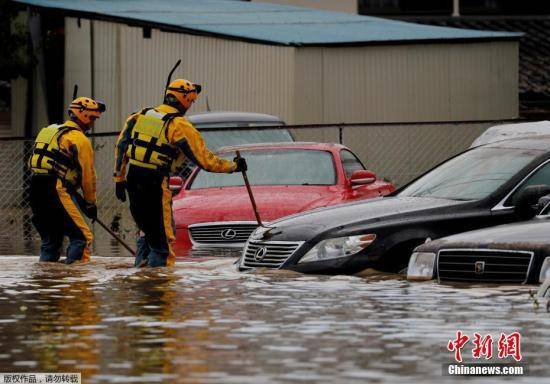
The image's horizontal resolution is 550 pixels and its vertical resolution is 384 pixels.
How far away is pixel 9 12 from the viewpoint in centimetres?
3388

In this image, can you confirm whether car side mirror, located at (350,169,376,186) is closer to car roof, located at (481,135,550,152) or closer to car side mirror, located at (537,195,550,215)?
car roof, located at (481,135,550,152)

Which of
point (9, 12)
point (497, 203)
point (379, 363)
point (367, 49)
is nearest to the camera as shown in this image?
point (379, 363)

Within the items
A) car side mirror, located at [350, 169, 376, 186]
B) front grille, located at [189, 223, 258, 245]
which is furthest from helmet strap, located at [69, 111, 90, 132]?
car side mirror, located at [350, 169, 376, 186]

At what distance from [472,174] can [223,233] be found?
3.98m

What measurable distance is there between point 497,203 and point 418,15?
29905 mm

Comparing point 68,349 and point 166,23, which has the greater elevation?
point 166,23

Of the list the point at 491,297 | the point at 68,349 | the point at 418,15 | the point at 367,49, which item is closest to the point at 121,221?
the point at 367,49

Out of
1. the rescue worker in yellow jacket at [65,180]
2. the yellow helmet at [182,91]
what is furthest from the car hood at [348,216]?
the rescue worker in yellow jacket at [65,180]

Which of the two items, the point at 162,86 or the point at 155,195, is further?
the point at 162,86

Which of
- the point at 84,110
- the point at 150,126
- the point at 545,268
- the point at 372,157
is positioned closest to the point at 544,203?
the point at 545,268

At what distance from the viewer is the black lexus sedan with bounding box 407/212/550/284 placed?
12180 mm

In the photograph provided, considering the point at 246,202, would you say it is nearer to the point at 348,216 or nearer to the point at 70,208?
the point at 70,208

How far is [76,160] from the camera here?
664 inches

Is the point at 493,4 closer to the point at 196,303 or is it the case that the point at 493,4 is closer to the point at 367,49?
the point at 367,49
